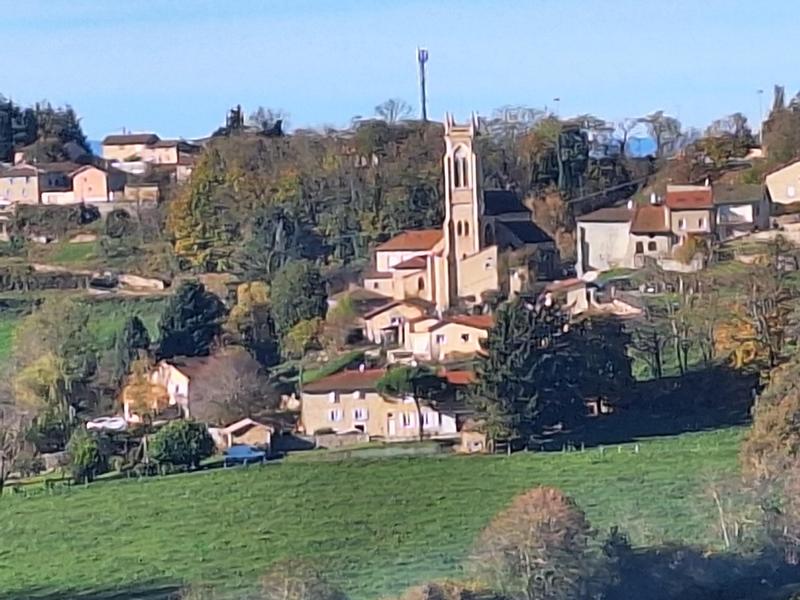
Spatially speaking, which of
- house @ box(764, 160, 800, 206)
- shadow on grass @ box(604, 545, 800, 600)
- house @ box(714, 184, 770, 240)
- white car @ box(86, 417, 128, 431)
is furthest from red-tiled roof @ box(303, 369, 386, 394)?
house @ box(764, 160, 800, 206)

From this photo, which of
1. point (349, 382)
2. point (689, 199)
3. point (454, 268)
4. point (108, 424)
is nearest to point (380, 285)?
point (454, 268)

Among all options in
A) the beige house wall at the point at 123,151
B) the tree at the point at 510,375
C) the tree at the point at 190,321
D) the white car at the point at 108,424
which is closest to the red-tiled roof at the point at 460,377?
the tree at the point at 510,375

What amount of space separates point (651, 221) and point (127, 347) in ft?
5.78

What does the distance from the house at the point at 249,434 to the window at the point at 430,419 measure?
47cm

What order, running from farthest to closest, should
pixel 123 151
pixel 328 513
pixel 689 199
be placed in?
pixel 123 151
pixel 689 199
pixel 328 513

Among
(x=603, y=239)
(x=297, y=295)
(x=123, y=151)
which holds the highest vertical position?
(x=123, y=151)

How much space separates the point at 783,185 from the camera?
679 cm

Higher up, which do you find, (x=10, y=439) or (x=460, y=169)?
(x=460, y=169)

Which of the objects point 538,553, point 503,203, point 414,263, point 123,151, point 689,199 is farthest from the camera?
point 123,151

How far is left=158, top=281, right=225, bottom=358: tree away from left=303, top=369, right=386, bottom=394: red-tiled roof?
0.37 meters

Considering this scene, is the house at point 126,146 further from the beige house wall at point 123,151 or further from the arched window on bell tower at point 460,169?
the arched window on bell tower at point 460,169

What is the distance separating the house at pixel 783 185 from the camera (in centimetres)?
677

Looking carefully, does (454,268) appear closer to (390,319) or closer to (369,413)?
(390,319)

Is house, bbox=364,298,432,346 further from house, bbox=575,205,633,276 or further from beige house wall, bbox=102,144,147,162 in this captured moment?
beige house wall, bbox=102,144,147,162
